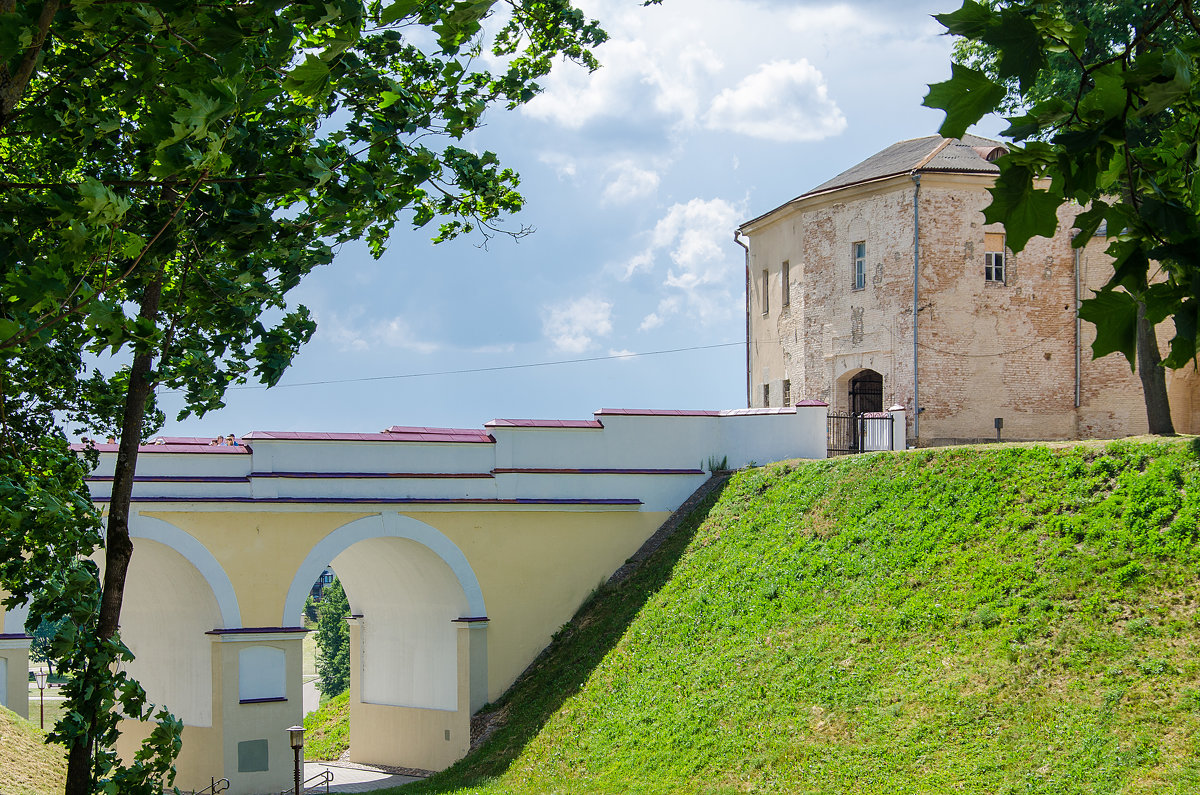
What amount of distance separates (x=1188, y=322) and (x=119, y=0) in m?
3.85

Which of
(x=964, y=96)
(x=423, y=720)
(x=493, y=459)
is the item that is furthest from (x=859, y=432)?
(x=964, y=96)

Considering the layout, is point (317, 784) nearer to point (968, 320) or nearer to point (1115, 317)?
point (968, 320)

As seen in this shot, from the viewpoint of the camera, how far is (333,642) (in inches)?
2180

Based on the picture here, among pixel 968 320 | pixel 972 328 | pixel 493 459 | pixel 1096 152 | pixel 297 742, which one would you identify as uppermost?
pixel 968 320

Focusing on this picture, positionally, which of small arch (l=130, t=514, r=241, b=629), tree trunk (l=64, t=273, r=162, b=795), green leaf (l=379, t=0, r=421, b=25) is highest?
green leaf (l=379, t=0, r=421, b=25)

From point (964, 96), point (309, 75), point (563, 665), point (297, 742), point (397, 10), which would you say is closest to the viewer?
point (964, 96)

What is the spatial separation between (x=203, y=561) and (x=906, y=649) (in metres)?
11.5

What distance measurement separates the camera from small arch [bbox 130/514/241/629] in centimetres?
1870

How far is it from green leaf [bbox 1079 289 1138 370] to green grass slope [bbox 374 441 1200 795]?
9497 mm

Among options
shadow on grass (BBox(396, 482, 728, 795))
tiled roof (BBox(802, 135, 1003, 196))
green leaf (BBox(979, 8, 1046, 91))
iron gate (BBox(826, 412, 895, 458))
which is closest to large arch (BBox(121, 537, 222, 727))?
shadow on grass (BBox(396, 482, 728, 795))

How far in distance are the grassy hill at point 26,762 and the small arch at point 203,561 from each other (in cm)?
373

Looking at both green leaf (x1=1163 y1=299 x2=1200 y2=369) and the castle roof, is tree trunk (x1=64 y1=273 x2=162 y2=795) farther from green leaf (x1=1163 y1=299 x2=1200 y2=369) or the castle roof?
the castle roof

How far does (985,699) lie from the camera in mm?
12773

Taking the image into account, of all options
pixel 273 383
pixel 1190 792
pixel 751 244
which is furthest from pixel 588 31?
pixel 751 244
